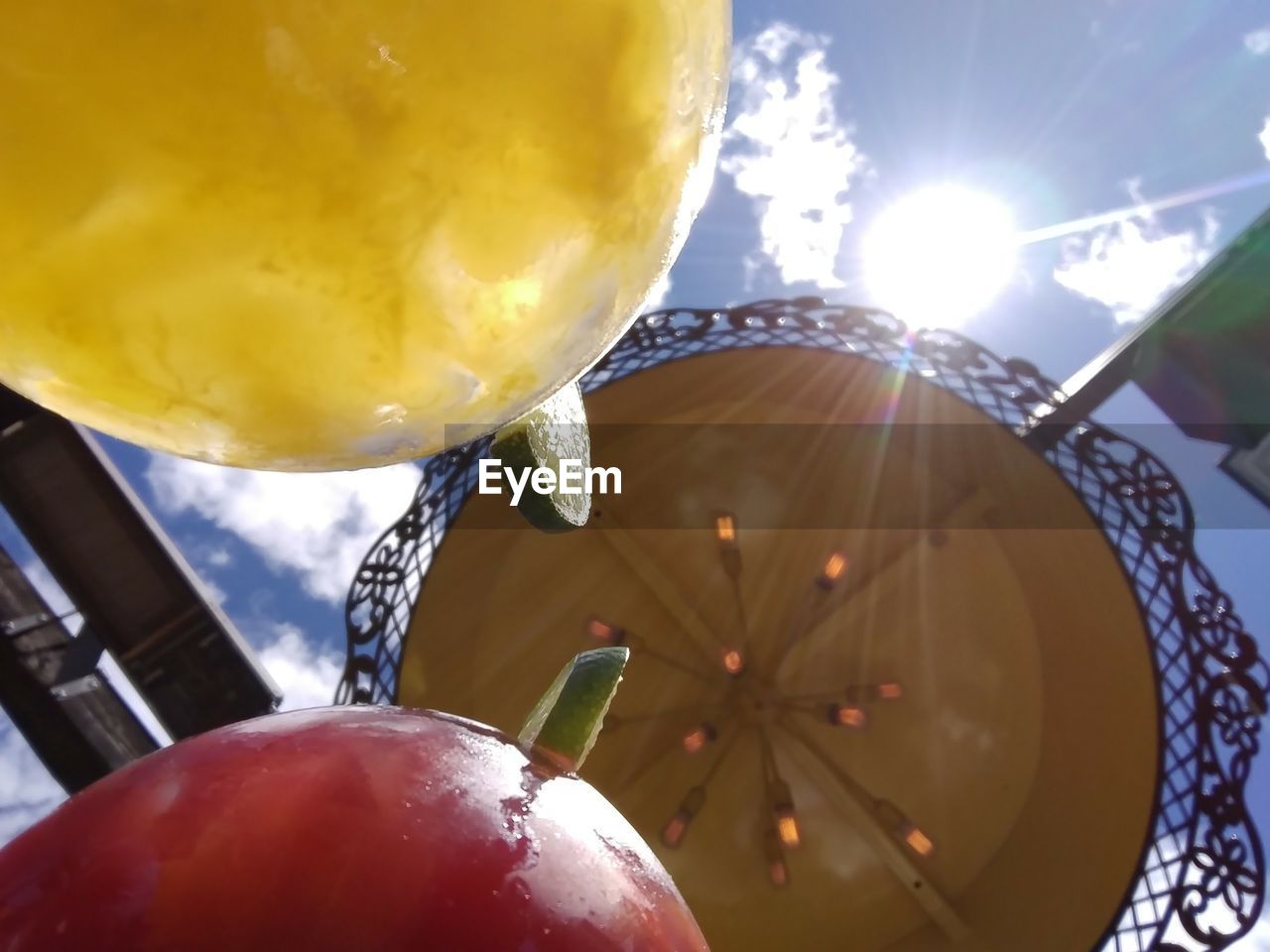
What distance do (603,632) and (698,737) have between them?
1.77 ft

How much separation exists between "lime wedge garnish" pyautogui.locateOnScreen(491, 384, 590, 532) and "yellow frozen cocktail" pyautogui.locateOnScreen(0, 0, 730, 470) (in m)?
0.07

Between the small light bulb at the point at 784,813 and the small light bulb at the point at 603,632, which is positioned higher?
the small light bulb at the point at 603,632

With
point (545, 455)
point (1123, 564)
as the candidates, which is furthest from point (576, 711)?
point (1123, 564)

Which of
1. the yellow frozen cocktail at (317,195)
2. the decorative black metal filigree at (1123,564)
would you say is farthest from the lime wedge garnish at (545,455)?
the decorative black metal filigree at (1123,564)

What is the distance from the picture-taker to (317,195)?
368 mm

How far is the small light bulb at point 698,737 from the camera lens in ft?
11.5

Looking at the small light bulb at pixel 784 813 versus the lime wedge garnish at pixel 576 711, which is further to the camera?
the small light bulb at pixel 784 813

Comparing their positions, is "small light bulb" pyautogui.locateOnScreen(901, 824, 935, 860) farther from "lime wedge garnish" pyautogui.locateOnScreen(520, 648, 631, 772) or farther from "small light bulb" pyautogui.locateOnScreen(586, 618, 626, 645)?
"lime wedge garnish" pyautogui.locateOnScreen(520, 648, 631, 772)

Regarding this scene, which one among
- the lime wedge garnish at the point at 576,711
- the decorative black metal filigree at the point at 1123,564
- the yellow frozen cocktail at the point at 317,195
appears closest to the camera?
the yellow frozen cocktail at the point at 317,195

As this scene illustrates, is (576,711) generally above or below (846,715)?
above

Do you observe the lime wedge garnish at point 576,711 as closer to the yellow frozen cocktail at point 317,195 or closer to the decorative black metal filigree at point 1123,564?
the yellow frozen cocktail at point 317,195

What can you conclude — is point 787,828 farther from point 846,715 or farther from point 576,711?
point 576,711

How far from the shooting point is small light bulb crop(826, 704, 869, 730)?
11.3 feet

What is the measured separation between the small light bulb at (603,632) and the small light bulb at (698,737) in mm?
445
